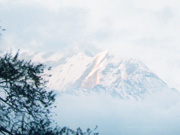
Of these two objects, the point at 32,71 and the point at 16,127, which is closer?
the point at 16,127

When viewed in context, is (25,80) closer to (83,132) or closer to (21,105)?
(21,105)

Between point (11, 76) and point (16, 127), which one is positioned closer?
point (16, 127)

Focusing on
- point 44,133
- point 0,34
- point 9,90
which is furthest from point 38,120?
point 0,34

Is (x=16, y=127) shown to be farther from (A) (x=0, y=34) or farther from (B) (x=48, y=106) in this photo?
(A) (x=0, y=34)

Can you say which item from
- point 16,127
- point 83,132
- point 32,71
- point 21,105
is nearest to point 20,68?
Result: point 32,71

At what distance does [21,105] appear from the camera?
10.2m

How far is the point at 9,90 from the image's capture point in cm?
1025

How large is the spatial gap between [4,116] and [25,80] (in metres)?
1.30

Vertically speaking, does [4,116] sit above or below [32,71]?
below

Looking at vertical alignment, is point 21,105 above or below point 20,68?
below

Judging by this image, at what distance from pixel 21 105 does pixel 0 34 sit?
2386mm

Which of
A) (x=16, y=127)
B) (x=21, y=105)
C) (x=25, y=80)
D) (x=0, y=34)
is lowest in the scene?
(x=16, y=127)

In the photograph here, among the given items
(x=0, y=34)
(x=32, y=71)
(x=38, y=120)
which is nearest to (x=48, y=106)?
(x=38, y=120)

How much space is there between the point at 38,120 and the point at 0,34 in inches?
119
